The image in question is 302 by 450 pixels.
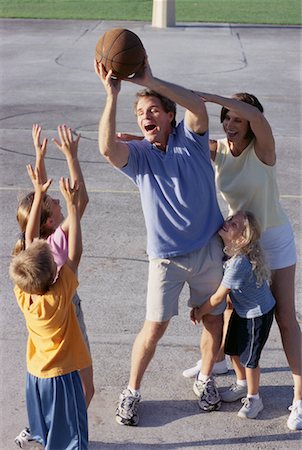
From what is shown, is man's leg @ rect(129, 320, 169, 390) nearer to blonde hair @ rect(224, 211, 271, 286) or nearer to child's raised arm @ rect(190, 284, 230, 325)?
child's raised arm @ rect(190, 284, 230, 325)

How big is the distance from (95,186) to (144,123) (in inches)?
200

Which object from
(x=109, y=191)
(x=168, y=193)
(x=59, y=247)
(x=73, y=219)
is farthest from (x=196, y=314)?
(x=109, y=191)

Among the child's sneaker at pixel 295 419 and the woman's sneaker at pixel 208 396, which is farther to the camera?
the woman's sneaker at pixel 208 396

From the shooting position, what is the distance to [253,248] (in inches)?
205

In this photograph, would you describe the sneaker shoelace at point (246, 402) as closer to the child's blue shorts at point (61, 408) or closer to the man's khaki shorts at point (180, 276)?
the man's khaki shorts at point (180, 276)

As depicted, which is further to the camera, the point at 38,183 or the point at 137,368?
the point at 137,368

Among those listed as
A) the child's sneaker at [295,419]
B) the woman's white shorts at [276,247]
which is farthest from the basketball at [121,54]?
the child's sneaker at [295,419]

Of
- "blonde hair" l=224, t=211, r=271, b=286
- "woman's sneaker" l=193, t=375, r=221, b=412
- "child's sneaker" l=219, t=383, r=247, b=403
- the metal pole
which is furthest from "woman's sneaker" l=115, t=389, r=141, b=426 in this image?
the metal pole

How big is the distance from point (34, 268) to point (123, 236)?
4.23 meters

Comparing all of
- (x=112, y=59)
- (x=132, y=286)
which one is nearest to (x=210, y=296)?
(x=112, y=59)

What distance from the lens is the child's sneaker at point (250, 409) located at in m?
5.50

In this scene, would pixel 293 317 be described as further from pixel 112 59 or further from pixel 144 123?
pixel 112 59

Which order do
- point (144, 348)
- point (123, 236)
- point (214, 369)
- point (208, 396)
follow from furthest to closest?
point (123, 236) < point (214, 369) < point (208, 396) < point (144, 348)

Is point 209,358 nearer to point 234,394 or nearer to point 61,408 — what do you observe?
point 234,394
